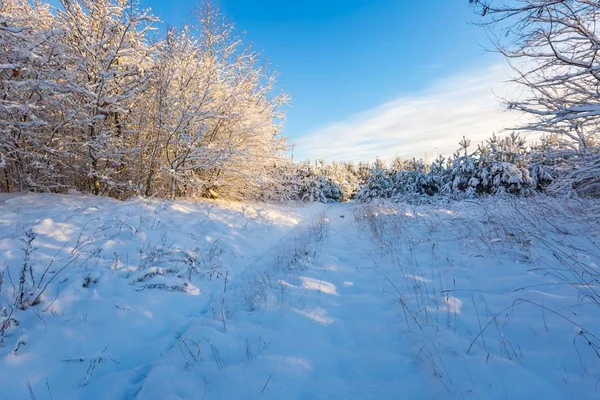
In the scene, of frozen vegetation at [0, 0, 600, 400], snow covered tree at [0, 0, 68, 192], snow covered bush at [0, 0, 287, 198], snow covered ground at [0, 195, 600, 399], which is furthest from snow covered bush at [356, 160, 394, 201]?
Answer: snow covered tree at [0, 0, 68, 192]

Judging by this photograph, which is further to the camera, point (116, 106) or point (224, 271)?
point (116, 106)

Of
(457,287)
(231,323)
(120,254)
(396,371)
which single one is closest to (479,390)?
(396,371)

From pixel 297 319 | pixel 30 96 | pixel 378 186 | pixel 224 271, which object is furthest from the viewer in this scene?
pixel 378 186

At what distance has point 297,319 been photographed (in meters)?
3.01

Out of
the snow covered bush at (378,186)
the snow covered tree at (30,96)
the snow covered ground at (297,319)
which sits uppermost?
the snow covered tree at (30,96)

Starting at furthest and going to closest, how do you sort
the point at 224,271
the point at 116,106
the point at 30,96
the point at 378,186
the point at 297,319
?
the point at 378,186 < the point at 116,106 < the point at 30,96 < the point at 224,271 < the point at 297,319

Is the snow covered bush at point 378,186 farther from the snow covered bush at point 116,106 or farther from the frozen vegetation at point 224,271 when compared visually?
the frozen vegetation at point 224,271

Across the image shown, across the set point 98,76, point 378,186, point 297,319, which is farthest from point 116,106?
point 378,186

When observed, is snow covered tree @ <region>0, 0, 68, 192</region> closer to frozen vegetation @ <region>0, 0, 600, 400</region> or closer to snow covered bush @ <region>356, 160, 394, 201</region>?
frozen vegetation @ <region>0, 0, 600, 400</region>

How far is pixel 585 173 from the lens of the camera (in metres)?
5.85

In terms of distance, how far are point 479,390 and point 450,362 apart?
1.01 feet

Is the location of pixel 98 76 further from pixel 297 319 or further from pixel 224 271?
pixel 297 319

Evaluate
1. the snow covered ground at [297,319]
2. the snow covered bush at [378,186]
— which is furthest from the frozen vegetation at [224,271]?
the snow covered bush at [378,186]

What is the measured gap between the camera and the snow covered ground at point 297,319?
1994 mm
